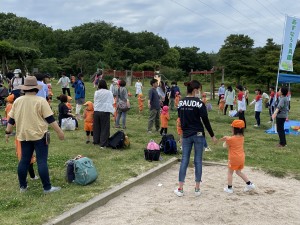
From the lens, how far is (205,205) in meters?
5.71

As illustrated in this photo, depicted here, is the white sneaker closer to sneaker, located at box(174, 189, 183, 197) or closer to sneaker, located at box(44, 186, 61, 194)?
sneaker, located at box(174, 189, 183, 197)

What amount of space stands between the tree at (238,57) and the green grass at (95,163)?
3859 cm

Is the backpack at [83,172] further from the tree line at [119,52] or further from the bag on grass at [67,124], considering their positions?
the tree line at [119,52]

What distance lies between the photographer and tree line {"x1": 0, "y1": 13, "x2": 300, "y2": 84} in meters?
49.0

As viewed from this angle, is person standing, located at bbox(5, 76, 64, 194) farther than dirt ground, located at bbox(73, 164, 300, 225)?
Yes

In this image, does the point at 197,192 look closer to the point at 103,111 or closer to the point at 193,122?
the point at 193,122

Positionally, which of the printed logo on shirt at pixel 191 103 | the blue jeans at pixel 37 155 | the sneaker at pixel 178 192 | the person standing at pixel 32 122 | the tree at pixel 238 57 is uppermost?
the tree at pixel 238 57

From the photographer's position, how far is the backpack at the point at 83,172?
6.26 m

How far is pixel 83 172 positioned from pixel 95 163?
1.62 m

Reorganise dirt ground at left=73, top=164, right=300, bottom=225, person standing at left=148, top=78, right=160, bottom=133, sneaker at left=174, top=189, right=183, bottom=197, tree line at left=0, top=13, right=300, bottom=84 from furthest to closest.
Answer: tree line at left=0, top=13, right=300, bottom=84 → person standing at left=148, top=78, right=160, bottom=133 → sneaker at left=174, top=189, right=183, bottom=197 → dirt ground at left=73, top=164, right=300, bottom=225

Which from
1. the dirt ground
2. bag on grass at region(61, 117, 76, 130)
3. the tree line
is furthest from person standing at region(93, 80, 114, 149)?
the tree line

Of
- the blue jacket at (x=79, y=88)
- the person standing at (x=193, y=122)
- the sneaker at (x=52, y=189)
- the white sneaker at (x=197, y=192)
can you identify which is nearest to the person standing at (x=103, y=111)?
the sneaker at (x=52, y=189)

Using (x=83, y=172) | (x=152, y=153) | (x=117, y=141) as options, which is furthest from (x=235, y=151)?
(x=117, y=141)

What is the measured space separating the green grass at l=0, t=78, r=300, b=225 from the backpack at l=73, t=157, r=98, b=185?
125 mm
